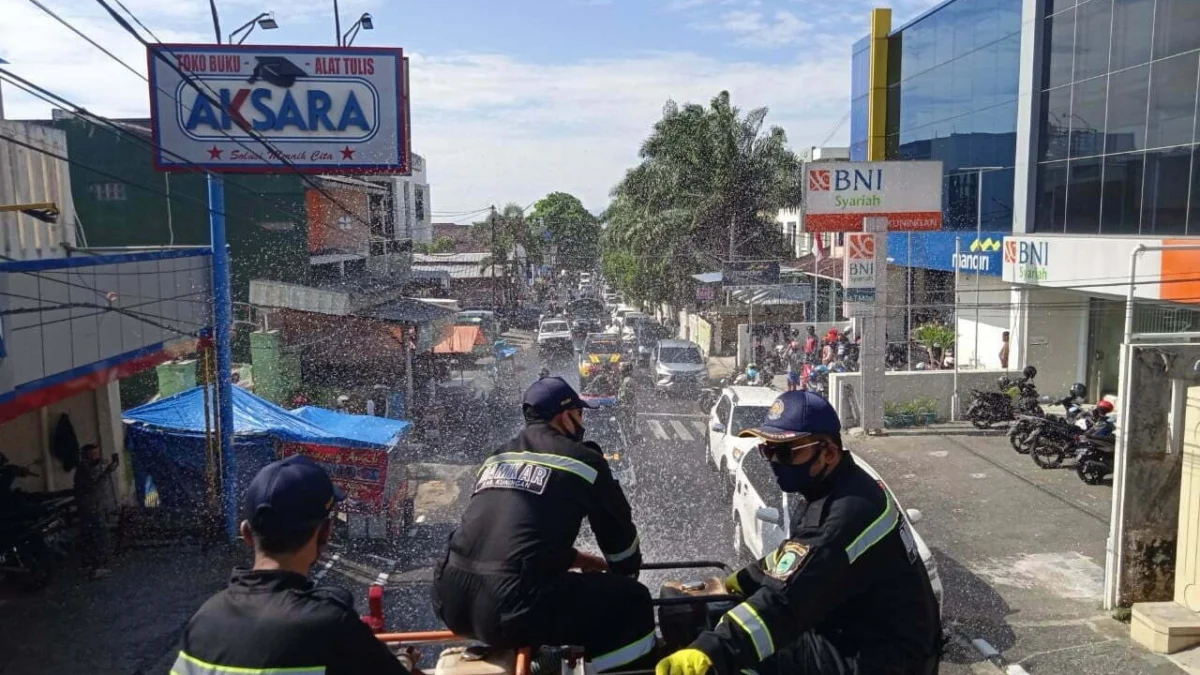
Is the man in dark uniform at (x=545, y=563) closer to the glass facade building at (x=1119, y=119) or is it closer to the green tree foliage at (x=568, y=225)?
the glass facade building at (x=1119, y=119)

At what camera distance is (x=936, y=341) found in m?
25.6

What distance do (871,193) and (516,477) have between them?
18.2 metres

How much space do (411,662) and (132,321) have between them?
9.65m

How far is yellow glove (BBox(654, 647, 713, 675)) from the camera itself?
2.73 metres

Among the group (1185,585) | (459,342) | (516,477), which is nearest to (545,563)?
(516,477)

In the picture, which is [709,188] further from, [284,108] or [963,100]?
[284,108]

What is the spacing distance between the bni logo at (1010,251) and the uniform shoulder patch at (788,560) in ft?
69.1

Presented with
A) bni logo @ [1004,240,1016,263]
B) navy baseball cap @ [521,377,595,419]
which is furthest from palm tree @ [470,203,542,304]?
navy baseball cap @ [521,377,595,419]

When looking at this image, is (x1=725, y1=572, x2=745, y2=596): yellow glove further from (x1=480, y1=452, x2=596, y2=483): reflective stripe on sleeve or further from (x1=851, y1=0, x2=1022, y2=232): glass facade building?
(x1=851, y1=0, x2=1022, y2=232): glass facade building

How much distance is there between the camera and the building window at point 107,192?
2517cm

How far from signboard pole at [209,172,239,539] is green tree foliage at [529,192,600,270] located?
7205 cm

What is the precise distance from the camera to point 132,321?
36.5 ft

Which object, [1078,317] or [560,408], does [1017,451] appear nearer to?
[1078,317]

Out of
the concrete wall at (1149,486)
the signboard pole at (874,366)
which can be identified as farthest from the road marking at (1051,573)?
the signboard pole at (874,366)
